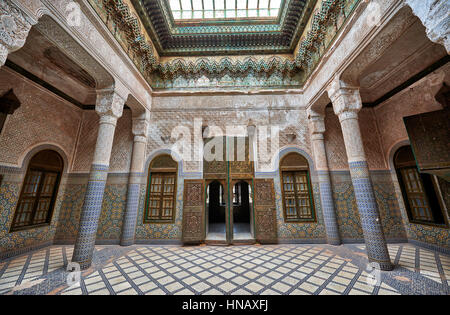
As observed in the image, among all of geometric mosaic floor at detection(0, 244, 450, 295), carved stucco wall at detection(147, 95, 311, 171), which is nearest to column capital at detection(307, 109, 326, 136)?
carved stucco wall at detection(147, 95, 311, 171)

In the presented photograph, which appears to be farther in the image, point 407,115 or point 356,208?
point 356,208

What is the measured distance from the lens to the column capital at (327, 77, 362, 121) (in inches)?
148

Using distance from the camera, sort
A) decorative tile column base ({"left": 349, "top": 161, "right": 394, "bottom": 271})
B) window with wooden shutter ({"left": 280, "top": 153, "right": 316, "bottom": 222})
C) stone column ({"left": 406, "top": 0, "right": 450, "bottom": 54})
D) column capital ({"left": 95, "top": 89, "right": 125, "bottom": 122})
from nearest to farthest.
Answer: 1. stone column ({"left": 406, "top": 0, "right": 450, "bottom": 54})
2. decorative tile column base ({"left": 349, "top": 161, "right": 394, "bottom": 271})
3. column capital ({"left": 95, "top": 89, "right": 125, "bottom": 122})
4. window with wooden shutter ({"left": 280, "top": 153, "right": 316, "bottom": 222})

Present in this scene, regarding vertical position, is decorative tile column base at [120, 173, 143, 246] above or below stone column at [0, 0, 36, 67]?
below

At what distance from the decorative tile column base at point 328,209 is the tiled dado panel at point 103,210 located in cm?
600

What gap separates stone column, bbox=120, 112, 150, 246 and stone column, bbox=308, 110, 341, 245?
548 centimetres

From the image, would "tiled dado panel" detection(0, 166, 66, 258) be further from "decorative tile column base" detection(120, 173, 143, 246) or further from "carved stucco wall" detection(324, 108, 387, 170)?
"carved stucco wall" detection(324, 108, 387, 170)

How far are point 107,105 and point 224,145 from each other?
3311mm

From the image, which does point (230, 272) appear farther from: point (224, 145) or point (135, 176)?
point (135, 176)

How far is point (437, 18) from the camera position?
201cm

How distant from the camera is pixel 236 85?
19.4ft

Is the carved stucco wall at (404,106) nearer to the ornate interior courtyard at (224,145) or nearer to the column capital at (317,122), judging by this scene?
the ornate interior courtyard at (224,145)

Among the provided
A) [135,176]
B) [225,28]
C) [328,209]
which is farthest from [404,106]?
[135,176]

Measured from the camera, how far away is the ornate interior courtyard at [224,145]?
9.33 ft
